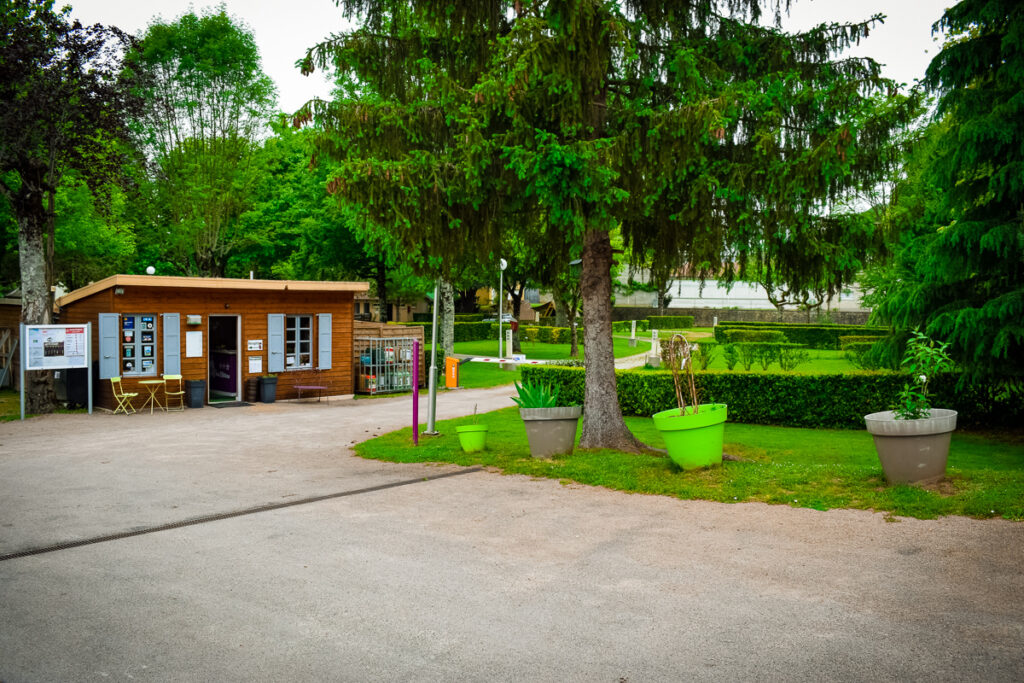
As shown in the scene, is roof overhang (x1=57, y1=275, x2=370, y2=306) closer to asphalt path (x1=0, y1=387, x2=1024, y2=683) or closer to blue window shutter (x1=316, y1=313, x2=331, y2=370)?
blue window shutter (x1=316, y1=313, x2=331, y2=370)

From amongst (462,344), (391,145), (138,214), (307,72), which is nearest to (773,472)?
(391,145)

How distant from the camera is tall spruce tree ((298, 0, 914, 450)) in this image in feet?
30.8

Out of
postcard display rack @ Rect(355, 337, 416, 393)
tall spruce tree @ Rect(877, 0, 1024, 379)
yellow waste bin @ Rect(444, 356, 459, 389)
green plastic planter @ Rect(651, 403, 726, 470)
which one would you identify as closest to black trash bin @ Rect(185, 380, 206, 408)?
postcard display rack @ Rect(355, 337, 416, 393)

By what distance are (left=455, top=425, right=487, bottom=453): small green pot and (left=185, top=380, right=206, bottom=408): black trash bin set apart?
10093 mm

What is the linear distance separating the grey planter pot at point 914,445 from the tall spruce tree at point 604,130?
10.5 ft

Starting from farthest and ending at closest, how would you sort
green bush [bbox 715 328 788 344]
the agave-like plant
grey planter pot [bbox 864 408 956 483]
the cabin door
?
1. green bush [bbox 715 328 788 344]
2. the cabin door
3. the agave-like plant
4. grey planter pot [bbox 864 408 956 483]

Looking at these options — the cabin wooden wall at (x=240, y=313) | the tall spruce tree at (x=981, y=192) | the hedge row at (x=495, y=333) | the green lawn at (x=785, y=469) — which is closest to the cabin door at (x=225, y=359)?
the cabin wooden wall at (x=240, y=313)

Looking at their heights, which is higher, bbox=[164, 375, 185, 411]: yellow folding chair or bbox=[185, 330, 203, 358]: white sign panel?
bbox=[185, 330, 203, 358]: white sign panel

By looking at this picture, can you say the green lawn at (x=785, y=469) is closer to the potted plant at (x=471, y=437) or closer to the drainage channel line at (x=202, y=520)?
the potted plant at (x=471, y=437)

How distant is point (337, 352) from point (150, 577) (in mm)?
15823

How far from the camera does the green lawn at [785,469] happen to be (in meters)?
7.65

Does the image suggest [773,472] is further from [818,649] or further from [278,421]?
[278,421]

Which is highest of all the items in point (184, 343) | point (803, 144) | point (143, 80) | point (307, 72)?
point (143, 80)

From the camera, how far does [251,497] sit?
897 centimetres
